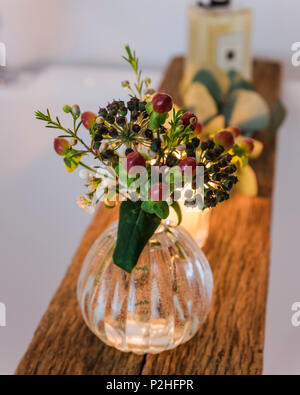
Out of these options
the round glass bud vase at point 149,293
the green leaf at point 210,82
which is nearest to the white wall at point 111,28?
the green leaf at point 210,82

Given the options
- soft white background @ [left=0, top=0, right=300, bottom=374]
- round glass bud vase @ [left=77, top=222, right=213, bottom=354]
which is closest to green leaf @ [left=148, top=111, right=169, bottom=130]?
round glass bud vase @ [left=77, top=222, right=213, bottom=354]

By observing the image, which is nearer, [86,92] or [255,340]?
[255,340]

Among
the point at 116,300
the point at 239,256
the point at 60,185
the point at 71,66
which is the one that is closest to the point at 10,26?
the point at 71,66

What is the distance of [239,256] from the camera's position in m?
0.74

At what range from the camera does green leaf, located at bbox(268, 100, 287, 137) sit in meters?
1.02

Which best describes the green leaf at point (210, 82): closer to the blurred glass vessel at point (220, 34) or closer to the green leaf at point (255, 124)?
the green leaf at point (255, 124)

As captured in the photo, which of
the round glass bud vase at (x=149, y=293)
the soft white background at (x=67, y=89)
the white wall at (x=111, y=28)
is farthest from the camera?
the white wall at (x=111, y=28)

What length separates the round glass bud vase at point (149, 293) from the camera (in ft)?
1.77

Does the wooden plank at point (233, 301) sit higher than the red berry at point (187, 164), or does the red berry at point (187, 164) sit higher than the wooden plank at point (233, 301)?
the red berry at point (187, 164)

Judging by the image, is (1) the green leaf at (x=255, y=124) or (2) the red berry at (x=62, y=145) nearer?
(2) the red berry at (x=62, y=145)

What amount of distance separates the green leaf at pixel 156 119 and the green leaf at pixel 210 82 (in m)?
0.59

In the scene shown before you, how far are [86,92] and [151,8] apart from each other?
317 millimetres

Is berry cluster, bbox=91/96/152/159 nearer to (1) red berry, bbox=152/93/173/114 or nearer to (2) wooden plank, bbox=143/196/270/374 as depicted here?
(1) red berry, bbox=152/93/173/114
